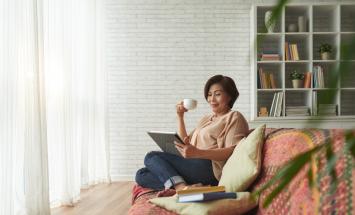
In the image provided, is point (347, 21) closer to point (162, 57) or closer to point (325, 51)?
point (325, 51)

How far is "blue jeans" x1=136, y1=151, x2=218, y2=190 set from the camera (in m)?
2.82

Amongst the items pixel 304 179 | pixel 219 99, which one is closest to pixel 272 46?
pixel 219 99

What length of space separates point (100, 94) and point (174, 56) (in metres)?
1.09

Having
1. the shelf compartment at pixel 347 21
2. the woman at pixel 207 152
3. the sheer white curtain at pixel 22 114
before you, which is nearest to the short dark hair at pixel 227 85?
the woman at pixel 207 152

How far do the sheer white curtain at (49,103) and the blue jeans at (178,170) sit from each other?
115 cm

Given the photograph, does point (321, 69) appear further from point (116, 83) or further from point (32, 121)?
point (32, 121)

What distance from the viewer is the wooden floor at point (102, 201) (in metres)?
4.07

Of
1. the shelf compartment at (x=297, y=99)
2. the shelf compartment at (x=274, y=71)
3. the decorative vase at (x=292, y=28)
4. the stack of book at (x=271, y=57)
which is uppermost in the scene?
the decorative vase at (x=292, y=28)

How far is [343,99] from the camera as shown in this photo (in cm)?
595

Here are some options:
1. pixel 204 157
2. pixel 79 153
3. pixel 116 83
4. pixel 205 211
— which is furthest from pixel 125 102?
pixel 205 211

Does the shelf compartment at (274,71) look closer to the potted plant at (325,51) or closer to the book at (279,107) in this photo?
the book at (279,107)

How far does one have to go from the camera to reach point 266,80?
565cm

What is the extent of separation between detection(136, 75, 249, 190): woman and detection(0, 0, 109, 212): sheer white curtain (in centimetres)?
104

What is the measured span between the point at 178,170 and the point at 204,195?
0.84 m
